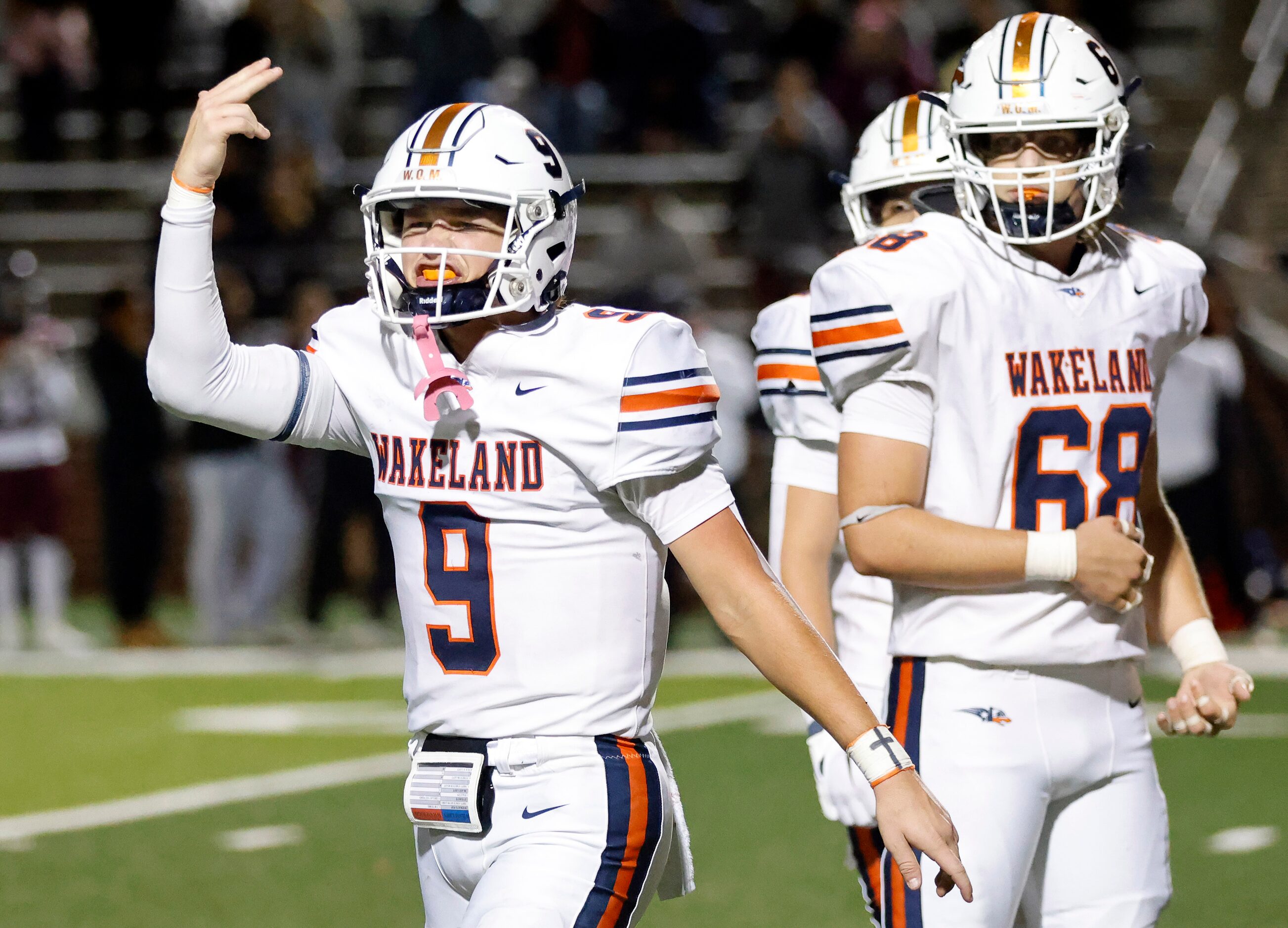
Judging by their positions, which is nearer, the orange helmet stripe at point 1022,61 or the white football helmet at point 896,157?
the orange helmet stripe at point 1022,61

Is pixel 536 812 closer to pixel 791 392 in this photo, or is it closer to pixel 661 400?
pixel 661 400

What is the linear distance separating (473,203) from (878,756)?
103 centimetres

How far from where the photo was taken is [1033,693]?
2.87 meters

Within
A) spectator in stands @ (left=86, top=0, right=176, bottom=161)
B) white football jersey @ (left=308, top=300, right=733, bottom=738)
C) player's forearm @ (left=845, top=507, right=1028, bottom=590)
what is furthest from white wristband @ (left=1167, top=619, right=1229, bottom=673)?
spectator in stands @ (left=86, top=0, right=176, bottom=161)

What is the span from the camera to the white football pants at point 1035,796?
9.12 ft

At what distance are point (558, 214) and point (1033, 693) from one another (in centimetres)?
105

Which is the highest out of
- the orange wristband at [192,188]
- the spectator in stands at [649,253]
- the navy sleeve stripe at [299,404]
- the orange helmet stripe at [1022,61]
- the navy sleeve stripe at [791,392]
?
the orange helmet stripe at [1022,61]

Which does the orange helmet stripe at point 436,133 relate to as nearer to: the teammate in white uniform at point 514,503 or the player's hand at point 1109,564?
the teammate in white uniform at point 514,503

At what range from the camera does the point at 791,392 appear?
3490mm

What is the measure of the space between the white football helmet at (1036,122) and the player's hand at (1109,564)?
47 centimetres

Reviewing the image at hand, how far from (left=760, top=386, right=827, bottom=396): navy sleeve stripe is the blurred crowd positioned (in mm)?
6052

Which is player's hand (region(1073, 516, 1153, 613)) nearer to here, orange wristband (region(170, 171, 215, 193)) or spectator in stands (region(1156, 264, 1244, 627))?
orange wristband (region(170, 171, 215, 193))

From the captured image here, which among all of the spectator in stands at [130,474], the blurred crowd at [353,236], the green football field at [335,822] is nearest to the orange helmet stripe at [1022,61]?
the green football field at [335,822]

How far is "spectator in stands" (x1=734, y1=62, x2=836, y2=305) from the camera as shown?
1140 cm
